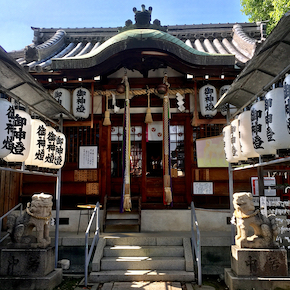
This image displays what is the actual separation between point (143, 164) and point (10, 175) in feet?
16.0

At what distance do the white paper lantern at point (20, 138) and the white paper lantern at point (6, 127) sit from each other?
46 cm

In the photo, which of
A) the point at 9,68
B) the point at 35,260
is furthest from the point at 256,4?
the point at 35,260

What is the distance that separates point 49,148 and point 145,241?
3877mm

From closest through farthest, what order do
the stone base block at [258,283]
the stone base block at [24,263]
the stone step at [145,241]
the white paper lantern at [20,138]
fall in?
the white paper lantern at [20,138], the stone base block at [258,283], the stone base block at [24,263], the stone step at [145,241]

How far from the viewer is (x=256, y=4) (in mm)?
17156

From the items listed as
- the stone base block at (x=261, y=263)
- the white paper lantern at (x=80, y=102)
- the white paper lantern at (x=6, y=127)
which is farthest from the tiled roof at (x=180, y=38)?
the stone base block at (x=261, y=263)

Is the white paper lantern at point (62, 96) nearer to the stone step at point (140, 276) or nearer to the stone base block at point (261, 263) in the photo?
the stone step at point (140, 276)

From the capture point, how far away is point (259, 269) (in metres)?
5.98

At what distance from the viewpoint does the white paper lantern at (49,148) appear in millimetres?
7012

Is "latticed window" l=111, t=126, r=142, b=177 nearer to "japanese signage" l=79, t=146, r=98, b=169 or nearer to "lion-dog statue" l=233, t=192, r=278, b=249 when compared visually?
"japanese signage" l=79, t=146, r=98, b=169

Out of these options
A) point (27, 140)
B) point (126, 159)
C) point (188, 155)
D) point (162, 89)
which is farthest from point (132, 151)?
point (27, 140)

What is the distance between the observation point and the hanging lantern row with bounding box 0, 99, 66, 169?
4.96 metres

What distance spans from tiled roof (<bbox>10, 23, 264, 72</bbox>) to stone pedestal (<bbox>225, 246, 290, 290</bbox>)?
745cm

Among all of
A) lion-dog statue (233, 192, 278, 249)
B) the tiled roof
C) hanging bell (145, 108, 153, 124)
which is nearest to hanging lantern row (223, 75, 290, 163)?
lion-dog statue (233, 192, 278, 249)
